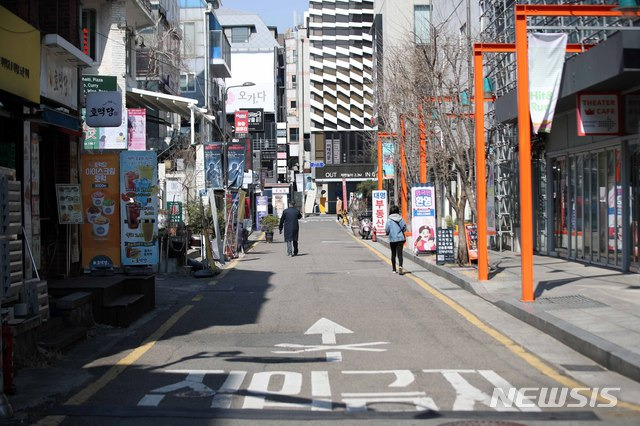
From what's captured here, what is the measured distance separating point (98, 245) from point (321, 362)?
7.58m

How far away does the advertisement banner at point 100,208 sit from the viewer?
14719 mm

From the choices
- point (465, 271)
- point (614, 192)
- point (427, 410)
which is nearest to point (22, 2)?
point (427, 410)

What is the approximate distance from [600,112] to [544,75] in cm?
457

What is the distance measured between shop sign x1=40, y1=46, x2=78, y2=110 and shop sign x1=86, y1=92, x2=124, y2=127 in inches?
44.1

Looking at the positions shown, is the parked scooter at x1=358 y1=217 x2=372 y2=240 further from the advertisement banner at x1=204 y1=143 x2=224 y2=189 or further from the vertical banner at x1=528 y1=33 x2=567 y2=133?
the vertical banner at x1=528 y1=33 x2=567 y2=133

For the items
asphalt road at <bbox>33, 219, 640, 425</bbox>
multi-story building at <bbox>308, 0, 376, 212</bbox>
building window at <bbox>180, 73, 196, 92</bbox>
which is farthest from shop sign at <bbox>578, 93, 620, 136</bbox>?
multi-story building at <bbox>308, 0, 376, 212</bbox>

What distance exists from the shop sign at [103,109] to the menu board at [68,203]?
7.37 ft

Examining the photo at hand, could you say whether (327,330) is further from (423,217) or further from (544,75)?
(423,217)

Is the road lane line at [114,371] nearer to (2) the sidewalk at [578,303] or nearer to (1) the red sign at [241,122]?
(2) the sidewalk at [578,303]

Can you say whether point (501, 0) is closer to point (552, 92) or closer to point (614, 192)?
point (614, 192)

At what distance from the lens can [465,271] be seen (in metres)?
18.2

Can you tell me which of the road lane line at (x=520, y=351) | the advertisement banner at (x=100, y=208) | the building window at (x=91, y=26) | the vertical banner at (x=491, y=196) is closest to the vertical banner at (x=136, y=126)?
the building window at (x=91, y=26)

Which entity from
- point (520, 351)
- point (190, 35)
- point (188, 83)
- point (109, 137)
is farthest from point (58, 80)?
point (190, 35)

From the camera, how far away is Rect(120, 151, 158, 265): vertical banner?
48.7 ft
